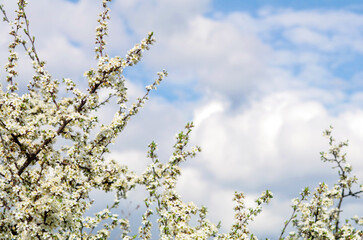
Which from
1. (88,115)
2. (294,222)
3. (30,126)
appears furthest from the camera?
(294,222)

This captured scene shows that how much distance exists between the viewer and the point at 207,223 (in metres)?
10.1

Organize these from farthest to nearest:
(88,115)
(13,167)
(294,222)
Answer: (294,222), (88,115), (13,167)

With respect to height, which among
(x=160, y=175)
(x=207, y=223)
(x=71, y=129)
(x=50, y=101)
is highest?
(x=50, y=101)

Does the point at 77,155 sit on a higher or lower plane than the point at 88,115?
lower

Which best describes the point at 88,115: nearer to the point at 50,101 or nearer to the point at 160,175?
the point at 50,101

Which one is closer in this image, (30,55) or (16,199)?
(16,199)

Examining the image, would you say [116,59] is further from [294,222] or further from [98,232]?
[294,222]

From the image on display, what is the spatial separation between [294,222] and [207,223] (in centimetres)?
522

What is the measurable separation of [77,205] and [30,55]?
16.3 ft

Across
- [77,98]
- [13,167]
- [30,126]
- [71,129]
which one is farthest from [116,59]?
[13,167]

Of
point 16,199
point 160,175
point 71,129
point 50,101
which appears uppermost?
point 50,101

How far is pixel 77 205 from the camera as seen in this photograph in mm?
8891

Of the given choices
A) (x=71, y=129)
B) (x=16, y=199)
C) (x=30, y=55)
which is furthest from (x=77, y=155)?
(x=30, y=55)

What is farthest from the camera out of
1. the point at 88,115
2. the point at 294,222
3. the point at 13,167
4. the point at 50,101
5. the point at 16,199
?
the point at 294,222
